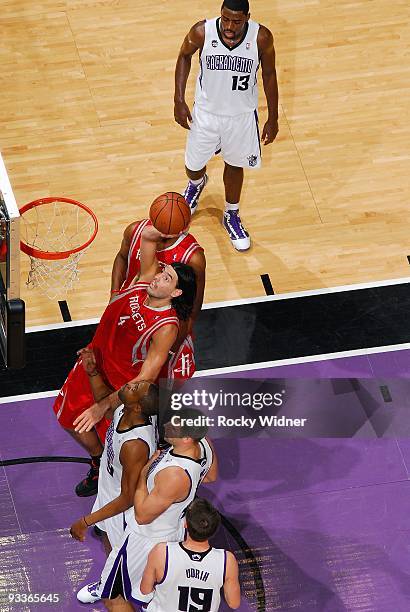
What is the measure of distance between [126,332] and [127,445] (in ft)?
2.67

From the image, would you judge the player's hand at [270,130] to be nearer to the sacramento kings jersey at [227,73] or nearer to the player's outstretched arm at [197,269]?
the sacramento kings jersey at [227,73]

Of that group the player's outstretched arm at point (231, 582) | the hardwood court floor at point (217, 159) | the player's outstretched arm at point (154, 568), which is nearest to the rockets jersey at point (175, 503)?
the player's outstretched arm at point (154, 568)

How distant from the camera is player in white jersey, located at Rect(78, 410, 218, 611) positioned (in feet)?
21.7

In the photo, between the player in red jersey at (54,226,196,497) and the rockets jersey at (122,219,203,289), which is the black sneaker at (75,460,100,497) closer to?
the player in red jersey at (54,226,196,497)

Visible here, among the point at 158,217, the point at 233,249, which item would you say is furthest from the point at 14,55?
the point at 158,217

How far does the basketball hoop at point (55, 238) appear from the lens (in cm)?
899

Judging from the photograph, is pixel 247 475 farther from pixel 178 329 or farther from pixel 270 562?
pixel 178 329

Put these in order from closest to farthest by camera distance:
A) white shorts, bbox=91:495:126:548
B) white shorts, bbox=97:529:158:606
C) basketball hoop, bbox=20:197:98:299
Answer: white shorts, bbox=97:529:158:606 → white shorts, bbox=91:495:126:548 → basketball hoop, bbox=20:197:98:299

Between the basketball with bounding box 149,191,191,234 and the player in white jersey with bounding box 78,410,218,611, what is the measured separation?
3.81 ft

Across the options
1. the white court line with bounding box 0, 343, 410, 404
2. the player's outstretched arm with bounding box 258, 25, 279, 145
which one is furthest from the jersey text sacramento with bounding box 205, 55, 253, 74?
the white court line with bounding box 0, 343, 410, 404

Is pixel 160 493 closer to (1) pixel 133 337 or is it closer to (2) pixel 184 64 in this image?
(1) pixel 133 337

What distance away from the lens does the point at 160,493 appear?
21.7 ft

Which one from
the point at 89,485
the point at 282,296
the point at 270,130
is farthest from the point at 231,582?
the point at 270,130

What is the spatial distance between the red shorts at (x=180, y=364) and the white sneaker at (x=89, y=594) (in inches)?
54.9
